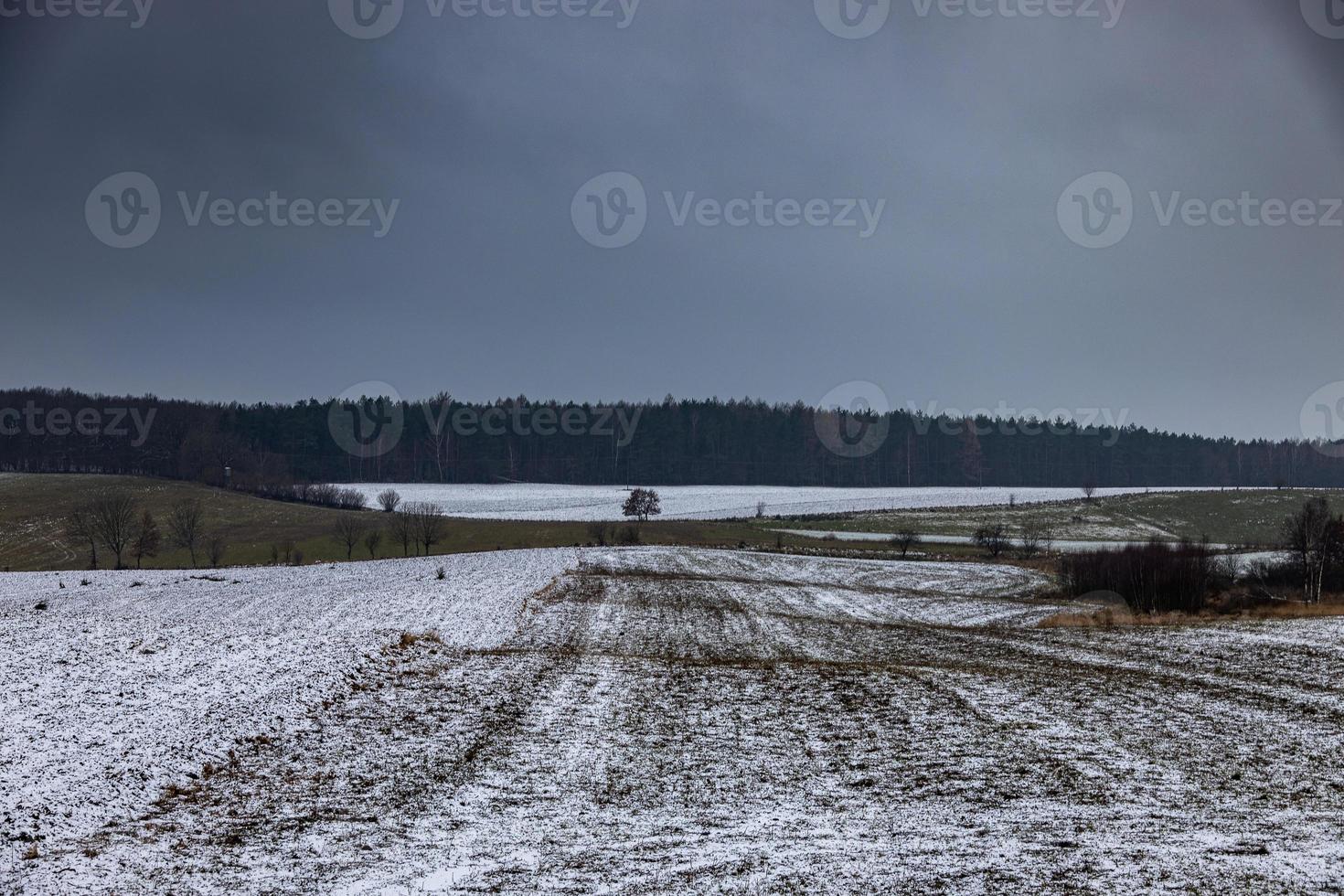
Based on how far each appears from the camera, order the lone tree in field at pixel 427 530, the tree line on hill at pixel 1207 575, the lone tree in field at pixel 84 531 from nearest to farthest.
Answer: the tree line on hill at pixel 1207 575 → the lone tree in field at pixel 84 531 → the lone tree in field at pixel 427 530

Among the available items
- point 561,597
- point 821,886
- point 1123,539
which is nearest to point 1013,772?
point 821,886

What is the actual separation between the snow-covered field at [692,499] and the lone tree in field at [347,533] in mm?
19680

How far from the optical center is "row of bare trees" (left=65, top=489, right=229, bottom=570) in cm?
7056

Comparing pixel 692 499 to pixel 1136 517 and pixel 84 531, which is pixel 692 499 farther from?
pixel 84 531

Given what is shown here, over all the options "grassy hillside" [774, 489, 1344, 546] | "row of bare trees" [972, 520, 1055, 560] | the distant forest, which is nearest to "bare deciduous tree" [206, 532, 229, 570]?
the distant forest

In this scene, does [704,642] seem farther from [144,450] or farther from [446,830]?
[144,450]

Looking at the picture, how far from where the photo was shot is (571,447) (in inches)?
5881

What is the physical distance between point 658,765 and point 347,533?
71.3 metres

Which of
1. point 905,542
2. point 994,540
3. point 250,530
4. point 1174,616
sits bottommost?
point 250,530

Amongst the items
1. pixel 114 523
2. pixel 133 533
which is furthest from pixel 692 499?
pixel 114 523

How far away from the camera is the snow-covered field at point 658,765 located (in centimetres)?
721

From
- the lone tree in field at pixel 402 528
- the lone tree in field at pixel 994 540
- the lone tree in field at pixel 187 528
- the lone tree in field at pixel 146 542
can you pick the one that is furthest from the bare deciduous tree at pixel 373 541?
the lone tree in field at pixel 994 540

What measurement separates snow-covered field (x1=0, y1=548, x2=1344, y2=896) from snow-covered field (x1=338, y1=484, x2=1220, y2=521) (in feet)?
265

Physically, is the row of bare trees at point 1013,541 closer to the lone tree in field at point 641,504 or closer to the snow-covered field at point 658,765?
the lone tree in field at point 641,504
